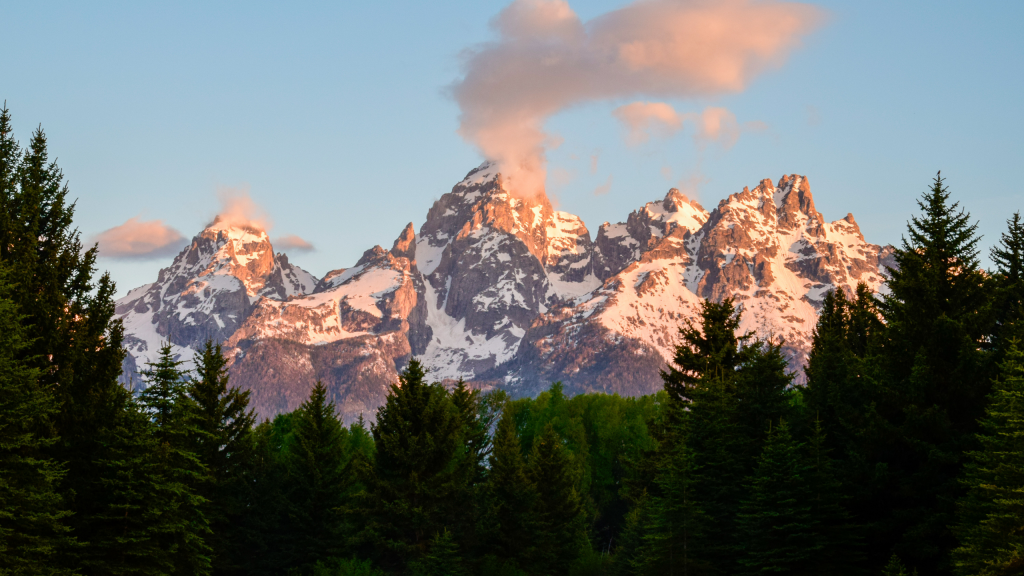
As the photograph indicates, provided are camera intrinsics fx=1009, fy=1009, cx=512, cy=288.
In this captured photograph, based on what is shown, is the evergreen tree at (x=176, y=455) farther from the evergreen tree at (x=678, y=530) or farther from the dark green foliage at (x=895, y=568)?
the dark green foliage at (x=895, y=568)

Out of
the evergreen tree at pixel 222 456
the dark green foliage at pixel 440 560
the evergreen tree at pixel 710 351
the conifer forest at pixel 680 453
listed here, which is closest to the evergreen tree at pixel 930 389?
the conifer forest at pixel 680 453

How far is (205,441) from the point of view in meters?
55.9

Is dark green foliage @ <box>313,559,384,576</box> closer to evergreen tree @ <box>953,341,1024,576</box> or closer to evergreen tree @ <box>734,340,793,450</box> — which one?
evergreen tree @ <box>734,340,793,450</box>

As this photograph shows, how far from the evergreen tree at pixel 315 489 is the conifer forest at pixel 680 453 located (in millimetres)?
1519

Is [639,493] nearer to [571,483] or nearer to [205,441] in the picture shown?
[571,483]

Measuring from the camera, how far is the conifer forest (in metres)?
34.3

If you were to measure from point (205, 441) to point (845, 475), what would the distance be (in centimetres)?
3444

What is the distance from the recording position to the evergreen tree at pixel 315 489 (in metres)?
57.2

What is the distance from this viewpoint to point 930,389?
124 feet

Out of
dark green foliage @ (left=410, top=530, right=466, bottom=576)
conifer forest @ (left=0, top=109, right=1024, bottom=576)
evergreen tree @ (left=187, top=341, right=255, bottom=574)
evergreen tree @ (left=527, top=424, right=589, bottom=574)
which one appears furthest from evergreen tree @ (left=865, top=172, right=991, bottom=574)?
evergreen tree @ (left=187, top=341, right=255, bottom=574)

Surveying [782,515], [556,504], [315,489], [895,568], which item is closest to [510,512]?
[556,504]

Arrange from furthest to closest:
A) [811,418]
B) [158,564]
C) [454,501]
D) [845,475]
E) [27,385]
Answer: [454,501] → [811,418] → [158,564] → [845,475] → [27,385]

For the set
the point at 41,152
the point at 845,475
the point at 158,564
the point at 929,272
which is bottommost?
the point at 158,564

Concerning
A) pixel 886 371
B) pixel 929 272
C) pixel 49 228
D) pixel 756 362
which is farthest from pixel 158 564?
pixel 929 272
